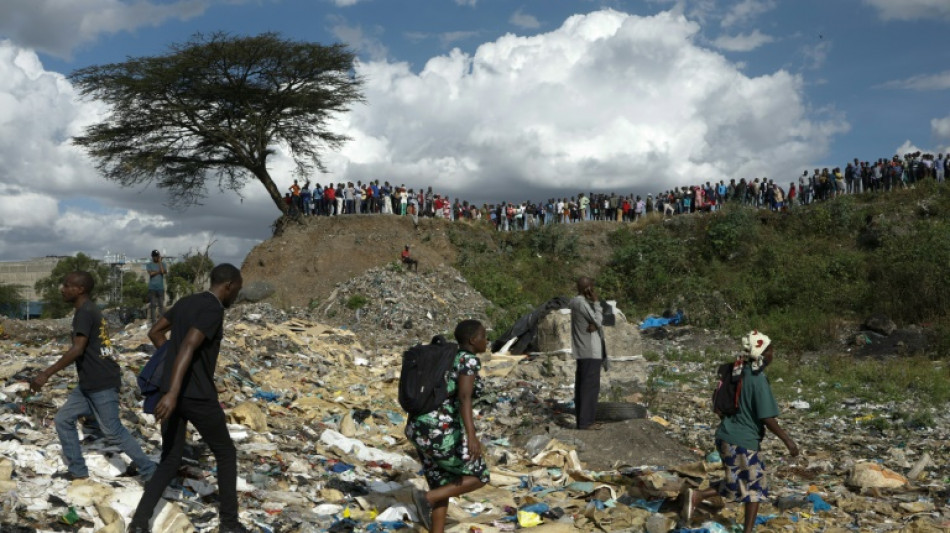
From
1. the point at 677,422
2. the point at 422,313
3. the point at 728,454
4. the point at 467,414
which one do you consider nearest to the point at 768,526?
the point at 728,454

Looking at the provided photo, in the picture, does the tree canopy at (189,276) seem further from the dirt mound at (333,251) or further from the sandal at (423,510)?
the sandal at (423,510)

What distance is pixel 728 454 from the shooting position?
13.9ft

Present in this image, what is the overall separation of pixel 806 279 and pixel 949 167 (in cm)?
784

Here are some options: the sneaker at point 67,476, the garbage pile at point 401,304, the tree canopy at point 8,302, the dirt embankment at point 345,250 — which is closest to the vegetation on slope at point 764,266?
the dirt embankment at point 345,250

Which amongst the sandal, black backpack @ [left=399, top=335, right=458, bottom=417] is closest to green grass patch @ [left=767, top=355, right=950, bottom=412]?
the sandal

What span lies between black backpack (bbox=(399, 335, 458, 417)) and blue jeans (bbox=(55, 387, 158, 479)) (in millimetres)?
1633

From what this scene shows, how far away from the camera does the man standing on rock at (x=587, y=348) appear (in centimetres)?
682

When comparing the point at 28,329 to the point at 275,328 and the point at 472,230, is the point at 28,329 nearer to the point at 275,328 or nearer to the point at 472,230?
the point at 275,328

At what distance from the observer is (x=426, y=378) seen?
3.79 meters

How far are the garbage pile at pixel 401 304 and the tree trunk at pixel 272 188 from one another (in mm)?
4361

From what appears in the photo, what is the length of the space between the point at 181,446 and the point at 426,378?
1284mm

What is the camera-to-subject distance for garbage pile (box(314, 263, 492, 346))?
17.0 m

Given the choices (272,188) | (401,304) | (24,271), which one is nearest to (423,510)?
(401,304)

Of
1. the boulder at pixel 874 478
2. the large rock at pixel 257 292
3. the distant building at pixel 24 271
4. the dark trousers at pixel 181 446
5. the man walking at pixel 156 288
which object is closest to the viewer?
the dark trousers at pixel 181 446
